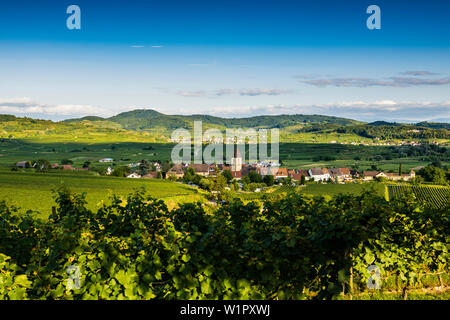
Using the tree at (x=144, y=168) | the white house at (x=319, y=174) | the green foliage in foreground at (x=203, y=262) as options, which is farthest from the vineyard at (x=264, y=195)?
the tree at (x=144, y=168)

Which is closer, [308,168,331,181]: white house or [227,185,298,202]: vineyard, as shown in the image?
[227,185,298,202]: vineyard

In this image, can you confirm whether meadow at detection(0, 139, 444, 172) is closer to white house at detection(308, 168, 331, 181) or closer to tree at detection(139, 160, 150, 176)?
white house at detection(308, 168, 331, 181)

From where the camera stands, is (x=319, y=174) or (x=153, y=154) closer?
(x=319, y=174)

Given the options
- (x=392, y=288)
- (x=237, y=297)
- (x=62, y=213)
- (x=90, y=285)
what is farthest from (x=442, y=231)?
(x=62, y=213)

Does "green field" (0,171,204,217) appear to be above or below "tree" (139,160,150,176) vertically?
above

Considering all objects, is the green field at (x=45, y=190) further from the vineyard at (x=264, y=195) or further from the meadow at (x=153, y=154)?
the meadow at (x=153, y=154)

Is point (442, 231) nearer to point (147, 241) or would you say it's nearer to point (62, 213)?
point (147, 241)

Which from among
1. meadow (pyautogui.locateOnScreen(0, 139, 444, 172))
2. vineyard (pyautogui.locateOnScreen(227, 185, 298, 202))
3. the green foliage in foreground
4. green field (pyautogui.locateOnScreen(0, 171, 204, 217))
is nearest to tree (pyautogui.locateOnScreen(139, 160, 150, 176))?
meadow (pyautogui.locateOnScreen(0, 139, 444, 172))

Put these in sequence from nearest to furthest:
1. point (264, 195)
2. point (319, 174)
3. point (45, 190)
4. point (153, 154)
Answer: point (264, 195)
point (45, 190)
point (319, 174)
point (153, 154)

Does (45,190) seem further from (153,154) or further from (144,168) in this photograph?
(153,154)

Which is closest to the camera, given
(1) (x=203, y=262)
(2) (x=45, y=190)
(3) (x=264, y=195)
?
(1) (x=203, y=262)

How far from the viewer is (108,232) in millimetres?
6023

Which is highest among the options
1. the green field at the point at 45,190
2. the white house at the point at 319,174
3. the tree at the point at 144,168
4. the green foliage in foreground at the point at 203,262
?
the green foliage in foreground at the point at 203,262

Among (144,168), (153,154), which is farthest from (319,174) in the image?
(153,154)
